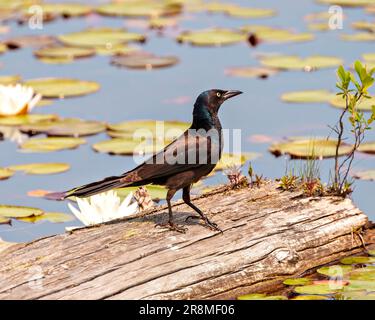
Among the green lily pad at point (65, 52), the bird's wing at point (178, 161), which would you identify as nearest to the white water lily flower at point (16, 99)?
the green lily pad at point (65, 52)

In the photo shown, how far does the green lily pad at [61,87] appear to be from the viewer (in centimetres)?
948

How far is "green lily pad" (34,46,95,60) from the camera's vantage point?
10.9 meters

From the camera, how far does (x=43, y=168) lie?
297 inches

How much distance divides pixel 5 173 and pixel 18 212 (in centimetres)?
81

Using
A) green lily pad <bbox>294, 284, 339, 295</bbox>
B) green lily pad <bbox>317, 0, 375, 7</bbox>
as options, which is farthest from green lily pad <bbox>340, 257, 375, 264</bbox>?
green lily pad <bbox>317, 0, 375, 7</bbox>

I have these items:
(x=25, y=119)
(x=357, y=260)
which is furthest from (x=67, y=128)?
(x=357, y=260)

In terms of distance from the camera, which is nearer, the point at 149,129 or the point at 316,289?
the point at 316,289

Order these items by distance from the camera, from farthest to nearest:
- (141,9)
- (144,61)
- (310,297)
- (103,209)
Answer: (141,9) → (144,61) → (103,209) → (310,297)

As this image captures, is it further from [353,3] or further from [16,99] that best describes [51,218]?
[353,3]

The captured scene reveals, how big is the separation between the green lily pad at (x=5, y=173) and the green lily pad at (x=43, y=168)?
60 mm

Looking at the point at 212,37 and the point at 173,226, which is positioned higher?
the point at 212,37
